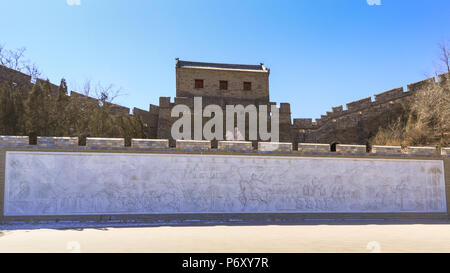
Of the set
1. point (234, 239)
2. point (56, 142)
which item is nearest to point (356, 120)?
point (234, 239)

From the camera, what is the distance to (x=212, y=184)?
11.3 metres

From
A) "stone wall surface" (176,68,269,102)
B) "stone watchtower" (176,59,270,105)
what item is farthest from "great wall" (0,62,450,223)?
"stone wall surface" (176,68,269,102)

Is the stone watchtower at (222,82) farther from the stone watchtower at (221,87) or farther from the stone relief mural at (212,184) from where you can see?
the stone relief mural at (212,184)

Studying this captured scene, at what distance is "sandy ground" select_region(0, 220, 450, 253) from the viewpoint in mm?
6590

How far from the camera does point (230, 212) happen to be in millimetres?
11305

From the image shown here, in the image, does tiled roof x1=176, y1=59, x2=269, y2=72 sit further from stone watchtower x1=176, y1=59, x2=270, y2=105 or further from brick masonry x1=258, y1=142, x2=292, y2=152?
brick masonry x1=258, y1=142, x2=292, y2=152

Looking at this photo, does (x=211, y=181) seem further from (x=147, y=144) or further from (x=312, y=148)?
(x=312, y=148)

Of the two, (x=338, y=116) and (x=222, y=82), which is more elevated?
(x=222, y=82)

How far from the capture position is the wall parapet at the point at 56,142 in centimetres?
1044

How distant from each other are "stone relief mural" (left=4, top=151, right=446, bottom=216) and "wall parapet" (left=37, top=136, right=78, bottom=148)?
247 millimetres

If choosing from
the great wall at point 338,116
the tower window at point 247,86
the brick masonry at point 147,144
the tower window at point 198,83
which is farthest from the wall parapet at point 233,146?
the tower window at point 247,86

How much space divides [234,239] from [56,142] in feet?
21.1
